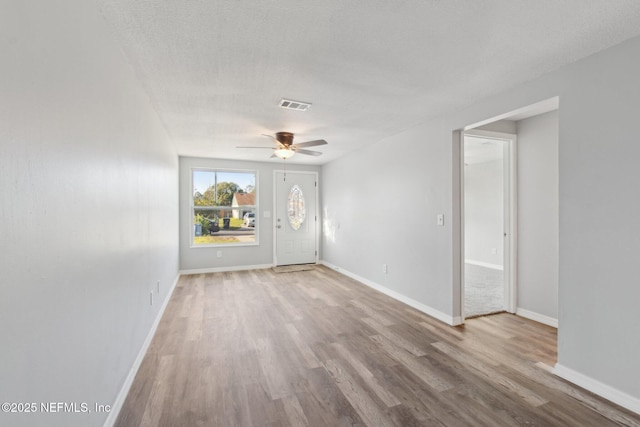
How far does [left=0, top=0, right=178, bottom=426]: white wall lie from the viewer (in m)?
0.88

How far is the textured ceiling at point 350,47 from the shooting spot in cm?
162

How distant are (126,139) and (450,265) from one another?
3.33 metres

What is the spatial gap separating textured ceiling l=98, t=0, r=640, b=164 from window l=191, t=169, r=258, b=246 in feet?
9.39

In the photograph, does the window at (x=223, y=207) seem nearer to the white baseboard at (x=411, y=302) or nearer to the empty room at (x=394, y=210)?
the empty room at (x=394, y=210)

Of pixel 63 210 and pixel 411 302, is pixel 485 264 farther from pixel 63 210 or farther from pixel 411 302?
pixel 63 210

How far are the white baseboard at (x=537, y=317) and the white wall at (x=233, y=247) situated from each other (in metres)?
4.66

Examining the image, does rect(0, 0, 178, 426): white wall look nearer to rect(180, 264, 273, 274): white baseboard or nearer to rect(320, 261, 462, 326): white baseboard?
rect(320, 261, 462, 326): white baseboard

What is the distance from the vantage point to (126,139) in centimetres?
206

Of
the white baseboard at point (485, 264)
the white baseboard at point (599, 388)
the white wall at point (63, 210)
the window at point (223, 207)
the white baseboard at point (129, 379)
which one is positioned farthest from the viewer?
the white baseboard at point (485, 264)

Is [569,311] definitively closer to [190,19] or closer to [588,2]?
[588,2]

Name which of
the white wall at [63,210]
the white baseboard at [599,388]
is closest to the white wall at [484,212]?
the white baseboard at [599,388]

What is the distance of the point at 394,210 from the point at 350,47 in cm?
266

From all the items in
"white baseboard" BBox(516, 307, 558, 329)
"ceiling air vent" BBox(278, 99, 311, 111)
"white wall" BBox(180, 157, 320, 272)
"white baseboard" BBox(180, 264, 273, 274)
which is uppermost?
"ceiling air vent" BBox(278, 99, 311, 111)

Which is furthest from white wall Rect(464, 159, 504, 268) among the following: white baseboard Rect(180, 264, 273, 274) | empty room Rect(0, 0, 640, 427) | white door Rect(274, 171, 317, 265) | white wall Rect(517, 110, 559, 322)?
white baseboard Rect(180, 264, 273, 274)
